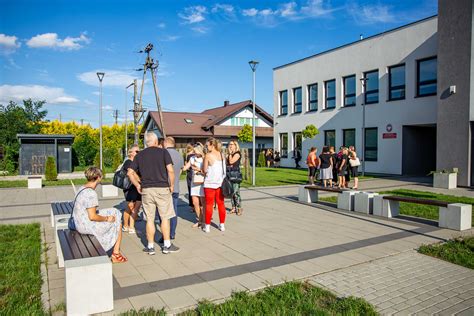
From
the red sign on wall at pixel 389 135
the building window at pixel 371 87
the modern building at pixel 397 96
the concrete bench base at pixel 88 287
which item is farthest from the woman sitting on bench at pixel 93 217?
the building window at pixel 371 87

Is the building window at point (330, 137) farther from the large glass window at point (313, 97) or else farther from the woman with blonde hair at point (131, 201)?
the woman with blonde hair at point (131, 201)

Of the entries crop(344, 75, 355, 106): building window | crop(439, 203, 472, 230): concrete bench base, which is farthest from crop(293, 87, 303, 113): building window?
crop(439, 203, 472, 230): concrete bench base

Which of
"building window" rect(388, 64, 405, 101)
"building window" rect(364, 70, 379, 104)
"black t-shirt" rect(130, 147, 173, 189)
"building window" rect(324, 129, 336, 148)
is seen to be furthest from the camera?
"building window" rect(324, 129, 336, 148)

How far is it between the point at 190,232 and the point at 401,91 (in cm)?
1841

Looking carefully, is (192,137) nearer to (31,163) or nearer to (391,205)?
(31,163)

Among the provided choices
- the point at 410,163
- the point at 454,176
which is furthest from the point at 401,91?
the point at 454,176

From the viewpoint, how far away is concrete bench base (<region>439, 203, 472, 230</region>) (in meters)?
7.21

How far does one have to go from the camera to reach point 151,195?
17.7 feet

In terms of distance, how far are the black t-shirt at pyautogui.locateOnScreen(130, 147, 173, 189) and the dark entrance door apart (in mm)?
18759

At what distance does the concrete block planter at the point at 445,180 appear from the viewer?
48.7ft

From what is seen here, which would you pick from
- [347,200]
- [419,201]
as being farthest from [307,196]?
[419,201]

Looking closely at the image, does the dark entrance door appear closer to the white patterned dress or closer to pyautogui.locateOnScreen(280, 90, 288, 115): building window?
pyautogui.locateOnScreen(280, 90, 288, 115): building window

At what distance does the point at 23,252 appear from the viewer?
19.0 feet

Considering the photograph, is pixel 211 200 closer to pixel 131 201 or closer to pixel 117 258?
pixel 131 201
